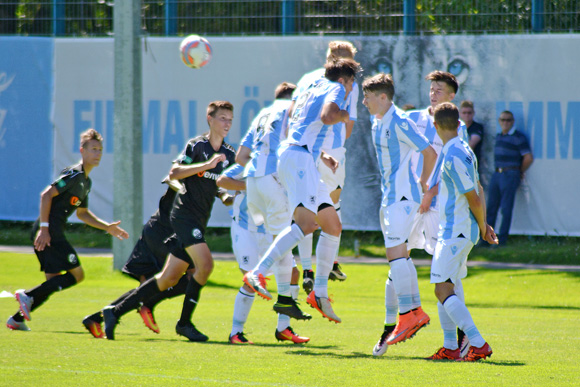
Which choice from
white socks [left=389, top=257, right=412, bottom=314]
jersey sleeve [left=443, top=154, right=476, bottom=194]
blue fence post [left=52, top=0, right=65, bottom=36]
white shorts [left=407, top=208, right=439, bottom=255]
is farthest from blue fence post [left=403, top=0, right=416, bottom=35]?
jersey sleeve [left=443, top=154, right=476, bottom=194]

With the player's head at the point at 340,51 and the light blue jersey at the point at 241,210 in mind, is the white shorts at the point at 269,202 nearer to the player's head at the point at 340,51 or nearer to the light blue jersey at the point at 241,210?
the light blue jersey at the point at 241,210

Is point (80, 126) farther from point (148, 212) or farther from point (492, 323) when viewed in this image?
point (492, 323)

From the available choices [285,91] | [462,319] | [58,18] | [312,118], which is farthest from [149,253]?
[58,18]

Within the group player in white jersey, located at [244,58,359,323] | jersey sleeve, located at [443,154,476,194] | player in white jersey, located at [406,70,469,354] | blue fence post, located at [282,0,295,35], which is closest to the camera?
jersey sleeve, located at [443,154,476,194]

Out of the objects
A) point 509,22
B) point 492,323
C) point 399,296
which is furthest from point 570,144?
point 399,296

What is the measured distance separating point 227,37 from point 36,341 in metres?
9.97

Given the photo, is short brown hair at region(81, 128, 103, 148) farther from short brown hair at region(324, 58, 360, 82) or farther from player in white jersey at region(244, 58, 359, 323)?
short brown hair at region(324, 58, 360, 82)

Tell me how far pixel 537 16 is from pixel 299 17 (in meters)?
4.27

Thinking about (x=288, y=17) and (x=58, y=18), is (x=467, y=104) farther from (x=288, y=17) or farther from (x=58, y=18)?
(x=58, y=18)

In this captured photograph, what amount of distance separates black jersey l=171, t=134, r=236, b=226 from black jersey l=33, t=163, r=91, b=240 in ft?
4.65

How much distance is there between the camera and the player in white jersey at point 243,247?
8.29 metres

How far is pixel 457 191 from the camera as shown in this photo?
7.07 m

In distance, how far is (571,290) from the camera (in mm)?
12703

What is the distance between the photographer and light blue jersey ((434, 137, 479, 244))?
23.0 feet
